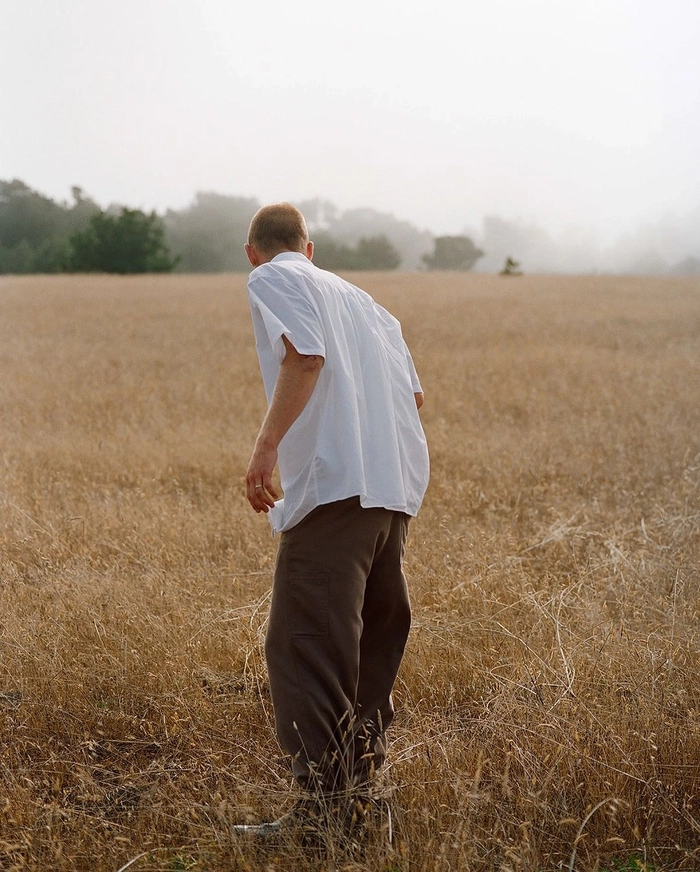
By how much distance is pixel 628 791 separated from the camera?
266 centimetres

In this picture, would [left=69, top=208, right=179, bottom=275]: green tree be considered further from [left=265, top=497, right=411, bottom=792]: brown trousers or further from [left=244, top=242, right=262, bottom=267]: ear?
[left=265, top=497, right=411, bottom=792]: brown trousers

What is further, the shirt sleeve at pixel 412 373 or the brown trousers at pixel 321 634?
the shirt sleeve at pixel 412 373

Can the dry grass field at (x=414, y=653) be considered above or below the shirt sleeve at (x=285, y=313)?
below

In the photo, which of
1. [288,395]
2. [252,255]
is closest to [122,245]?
[252,255]

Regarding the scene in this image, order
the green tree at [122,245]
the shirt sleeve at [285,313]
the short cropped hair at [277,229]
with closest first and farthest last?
the shirt sleeve at [285,313]
the short cropped hair at [277,229]
the green tree at [122,245]

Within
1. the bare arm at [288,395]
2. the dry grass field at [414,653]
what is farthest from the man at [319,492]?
the dry grass field at [414,653]

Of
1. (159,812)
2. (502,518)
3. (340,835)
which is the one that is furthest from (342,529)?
(502,518)

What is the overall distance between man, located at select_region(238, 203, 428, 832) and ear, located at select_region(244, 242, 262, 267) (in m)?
0.14

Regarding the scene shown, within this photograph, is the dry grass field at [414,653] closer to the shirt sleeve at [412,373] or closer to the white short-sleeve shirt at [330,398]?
the white short-sleeve shirt at [330,398]

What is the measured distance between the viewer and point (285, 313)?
2408 mm

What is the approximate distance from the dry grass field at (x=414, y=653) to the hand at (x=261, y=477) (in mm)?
879

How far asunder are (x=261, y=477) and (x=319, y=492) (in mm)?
180

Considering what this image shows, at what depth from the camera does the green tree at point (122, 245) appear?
48.5 metres

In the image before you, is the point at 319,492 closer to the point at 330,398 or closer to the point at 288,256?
the point at 330,398
